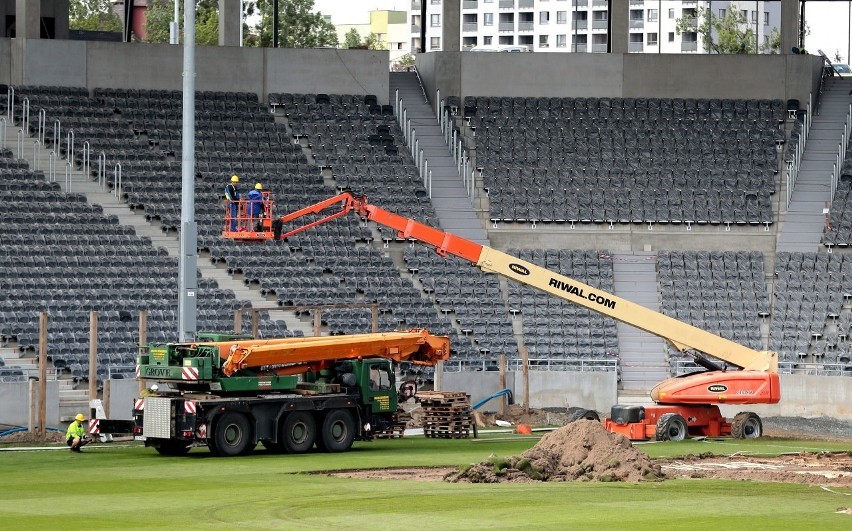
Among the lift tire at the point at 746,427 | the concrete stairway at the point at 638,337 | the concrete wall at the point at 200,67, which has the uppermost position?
the concrete wall at the point at 200,67

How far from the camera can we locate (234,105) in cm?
5369

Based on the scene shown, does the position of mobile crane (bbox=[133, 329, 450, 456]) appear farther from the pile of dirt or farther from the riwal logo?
the pile of dirt

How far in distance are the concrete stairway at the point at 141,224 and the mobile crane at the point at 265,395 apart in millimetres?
12439

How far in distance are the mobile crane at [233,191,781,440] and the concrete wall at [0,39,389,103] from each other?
19.4 m

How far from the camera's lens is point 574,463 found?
2584cm

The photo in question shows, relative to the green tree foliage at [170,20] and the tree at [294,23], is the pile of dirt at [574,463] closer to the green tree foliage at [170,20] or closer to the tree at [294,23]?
the tree at [294,23]

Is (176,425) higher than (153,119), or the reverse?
(153,119)

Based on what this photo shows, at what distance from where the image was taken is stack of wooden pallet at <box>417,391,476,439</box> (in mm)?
36156

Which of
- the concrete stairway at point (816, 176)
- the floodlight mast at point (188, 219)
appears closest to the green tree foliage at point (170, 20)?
the concrete stairway at point (816, 176)

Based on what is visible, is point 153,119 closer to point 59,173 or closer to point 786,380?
point 59,173

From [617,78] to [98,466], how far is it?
33624 mm

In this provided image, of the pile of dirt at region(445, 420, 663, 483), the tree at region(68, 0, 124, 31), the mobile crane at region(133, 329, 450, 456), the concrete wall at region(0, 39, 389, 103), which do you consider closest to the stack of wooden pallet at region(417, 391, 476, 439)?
the mobile crane at region(133, 329, 450, 456)

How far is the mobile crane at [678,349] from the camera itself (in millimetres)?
34250

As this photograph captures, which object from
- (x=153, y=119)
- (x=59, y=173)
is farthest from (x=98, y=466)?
(x=153, y=119)
